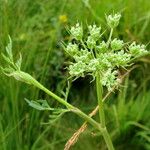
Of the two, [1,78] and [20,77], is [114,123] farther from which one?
[20,77]

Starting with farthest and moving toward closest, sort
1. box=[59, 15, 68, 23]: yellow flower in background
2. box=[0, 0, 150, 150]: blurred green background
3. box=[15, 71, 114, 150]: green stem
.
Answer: box=[59, 15, 68, 23]: yellow flower in background
box=[0, 0, 150, 150]: blurred green background
box=[15, 71, 114, 150]: green stem

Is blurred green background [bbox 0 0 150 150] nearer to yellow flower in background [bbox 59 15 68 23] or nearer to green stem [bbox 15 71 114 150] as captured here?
yellow flower in background [bbox 59 15 68 23]

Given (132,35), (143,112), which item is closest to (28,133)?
(143,112)

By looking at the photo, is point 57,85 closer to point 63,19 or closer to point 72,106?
point 63,19

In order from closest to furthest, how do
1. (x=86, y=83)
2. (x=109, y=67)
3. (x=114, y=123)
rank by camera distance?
(x=109, y=67), (x=114, y=123), (x=86, y=83)

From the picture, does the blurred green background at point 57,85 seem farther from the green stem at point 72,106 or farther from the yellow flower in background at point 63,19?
the green stem at point 72,106

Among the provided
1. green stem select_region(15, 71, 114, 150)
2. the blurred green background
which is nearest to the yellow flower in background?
the blurred green background

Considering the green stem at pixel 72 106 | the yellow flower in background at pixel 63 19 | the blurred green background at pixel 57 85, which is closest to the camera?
the green stem at pixel 72 106

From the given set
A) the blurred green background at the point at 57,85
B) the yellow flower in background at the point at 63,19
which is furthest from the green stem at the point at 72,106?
the yellow flower in background at the point at 63,19

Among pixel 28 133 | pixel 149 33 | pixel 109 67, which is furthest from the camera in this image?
pixel 149 33
